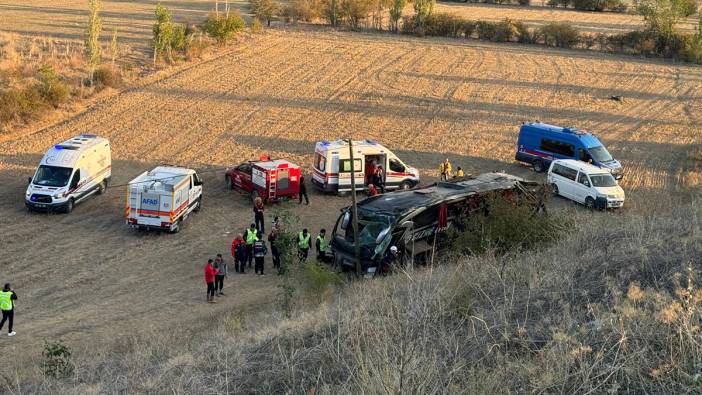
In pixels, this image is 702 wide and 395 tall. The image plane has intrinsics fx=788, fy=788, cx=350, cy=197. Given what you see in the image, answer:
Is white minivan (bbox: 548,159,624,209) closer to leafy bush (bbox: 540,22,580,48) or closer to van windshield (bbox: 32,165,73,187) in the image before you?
van windshield (bbox: 32,165,73,187)

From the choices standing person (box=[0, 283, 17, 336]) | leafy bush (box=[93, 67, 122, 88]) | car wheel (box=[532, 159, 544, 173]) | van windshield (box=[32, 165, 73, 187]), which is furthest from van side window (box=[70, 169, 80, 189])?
car wheel (box=[532, 159, 544, 173])

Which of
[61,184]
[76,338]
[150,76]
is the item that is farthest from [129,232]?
[150,76]

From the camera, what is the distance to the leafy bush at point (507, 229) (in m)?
17.4

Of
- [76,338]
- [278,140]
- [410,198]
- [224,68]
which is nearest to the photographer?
[76,338]

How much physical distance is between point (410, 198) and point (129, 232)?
337 inches

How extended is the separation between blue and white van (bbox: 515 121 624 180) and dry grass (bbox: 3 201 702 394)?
50.8 ft

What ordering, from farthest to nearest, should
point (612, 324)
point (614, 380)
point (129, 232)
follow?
point (129, 232)
point (612, 324)
point (614, 380)

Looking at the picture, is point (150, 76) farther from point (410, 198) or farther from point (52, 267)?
point (410, 198)

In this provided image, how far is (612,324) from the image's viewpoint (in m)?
8.85

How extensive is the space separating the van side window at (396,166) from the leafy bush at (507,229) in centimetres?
826

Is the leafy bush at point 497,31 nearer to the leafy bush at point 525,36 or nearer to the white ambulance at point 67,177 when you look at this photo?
the leafy bush at point 525,36

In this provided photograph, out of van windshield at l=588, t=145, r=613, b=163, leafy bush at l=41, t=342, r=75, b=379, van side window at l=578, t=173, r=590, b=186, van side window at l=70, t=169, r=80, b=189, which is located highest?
van windshield at l=588, t=145, r=613, b=163

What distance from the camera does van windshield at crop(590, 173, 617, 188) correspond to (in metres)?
25.7

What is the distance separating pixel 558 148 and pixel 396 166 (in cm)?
655
